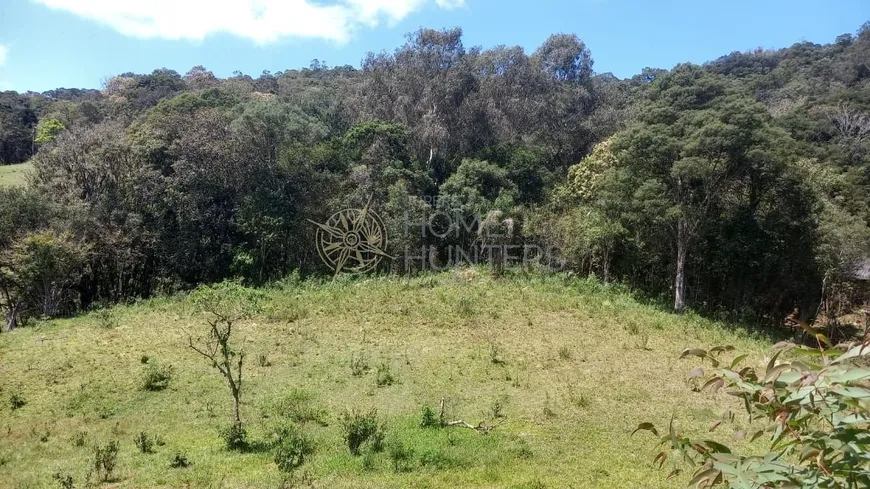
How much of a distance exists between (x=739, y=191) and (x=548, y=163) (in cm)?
974

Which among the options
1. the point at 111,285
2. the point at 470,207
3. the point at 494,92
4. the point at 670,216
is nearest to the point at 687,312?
the point at 670,216

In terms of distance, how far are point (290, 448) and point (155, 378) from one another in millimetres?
4417

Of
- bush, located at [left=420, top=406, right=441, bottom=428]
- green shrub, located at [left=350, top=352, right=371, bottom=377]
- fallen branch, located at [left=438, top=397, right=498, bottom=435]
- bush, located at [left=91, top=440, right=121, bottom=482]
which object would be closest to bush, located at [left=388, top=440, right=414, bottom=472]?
bush, located at [left=420, top=406, right=441, bottom=428]

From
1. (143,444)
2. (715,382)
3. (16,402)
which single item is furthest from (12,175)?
(715,382)

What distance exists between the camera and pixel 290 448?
635 cm

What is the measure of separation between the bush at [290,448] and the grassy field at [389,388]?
13 centimetres

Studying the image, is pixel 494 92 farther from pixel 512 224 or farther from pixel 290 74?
pixel 290 74

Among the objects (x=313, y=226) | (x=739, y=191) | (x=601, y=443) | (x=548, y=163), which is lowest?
(x=601, y=443)

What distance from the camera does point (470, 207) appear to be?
19.0 meters

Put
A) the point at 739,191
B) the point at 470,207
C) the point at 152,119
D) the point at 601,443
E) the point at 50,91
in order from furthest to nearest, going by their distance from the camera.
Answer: the point at 50,91 → the point at 152,119 → the point at 470,207 → the point at 739,191 → the point at 601,443

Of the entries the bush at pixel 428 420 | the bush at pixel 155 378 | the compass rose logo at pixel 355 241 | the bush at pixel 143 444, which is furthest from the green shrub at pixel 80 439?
the compass rose logo at pixel 355 241

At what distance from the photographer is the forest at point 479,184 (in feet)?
50.1

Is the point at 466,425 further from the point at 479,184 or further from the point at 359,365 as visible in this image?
the point at 479,184

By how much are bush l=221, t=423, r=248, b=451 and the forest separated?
11869 mm
